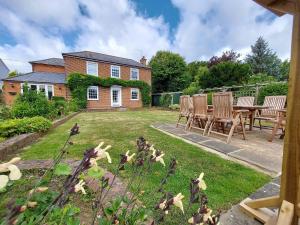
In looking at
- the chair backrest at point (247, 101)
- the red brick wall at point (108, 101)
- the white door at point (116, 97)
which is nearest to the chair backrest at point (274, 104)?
the chair backrest at point (247, 101)

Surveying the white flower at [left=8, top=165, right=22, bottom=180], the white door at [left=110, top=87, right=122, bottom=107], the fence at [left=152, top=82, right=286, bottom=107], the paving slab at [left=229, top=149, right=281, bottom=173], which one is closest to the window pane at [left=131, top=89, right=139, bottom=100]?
the white door at [left=110, top=87, right=122, bottom=107]

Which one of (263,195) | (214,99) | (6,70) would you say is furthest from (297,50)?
(6,70)

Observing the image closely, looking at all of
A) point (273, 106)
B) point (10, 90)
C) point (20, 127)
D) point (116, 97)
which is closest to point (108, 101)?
point (116, 97)

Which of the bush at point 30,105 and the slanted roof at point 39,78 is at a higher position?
the slanted roof at point 39,78

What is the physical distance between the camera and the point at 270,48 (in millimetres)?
28344

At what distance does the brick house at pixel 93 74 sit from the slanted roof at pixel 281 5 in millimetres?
15726

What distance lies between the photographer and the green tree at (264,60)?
28.3 meters

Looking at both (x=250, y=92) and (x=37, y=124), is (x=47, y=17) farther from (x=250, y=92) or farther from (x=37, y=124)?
(x=250, y=92)

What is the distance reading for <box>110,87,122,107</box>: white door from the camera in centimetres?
1844

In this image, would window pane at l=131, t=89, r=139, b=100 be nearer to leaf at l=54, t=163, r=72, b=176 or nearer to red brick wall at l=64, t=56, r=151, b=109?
red brick wall at l=64, t=56, r=151, b=109

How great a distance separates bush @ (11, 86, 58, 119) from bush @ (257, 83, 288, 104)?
10.1 meters

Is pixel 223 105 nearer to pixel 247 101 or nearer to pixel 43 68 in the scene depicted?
pixel 247 101

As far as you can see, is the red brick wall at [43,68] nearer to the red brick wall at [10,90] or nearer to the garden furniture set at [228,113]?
the red brick wall at [10,90]

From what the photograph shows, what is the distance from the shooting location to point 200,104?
16.3ft
